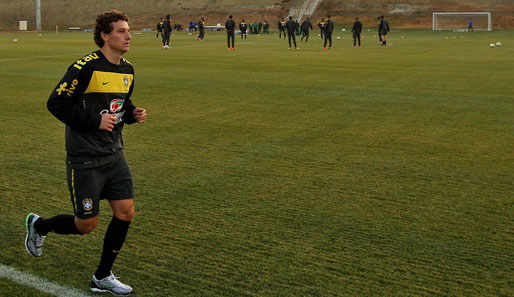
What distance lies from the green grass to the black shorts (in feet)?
2.07

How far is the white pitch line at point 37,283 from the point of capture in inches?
175

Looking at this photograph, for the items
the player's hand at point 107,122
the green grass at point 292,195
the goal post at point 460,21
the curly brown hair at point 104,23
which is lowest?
the green grass at point 292,195

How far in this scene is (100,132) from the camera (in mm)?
4387

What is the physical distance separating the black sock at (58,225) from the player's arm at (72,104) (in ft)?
2.49

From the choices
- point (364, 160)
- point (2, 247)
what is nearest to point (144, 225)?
point (2, 247)

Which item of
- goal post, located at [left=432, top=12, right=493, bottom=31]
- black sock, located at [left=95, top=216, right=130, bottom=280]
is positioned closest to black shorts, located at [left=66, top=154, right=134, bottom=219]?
black sock, located at [left=95, top=216, right=130, bottom=280]

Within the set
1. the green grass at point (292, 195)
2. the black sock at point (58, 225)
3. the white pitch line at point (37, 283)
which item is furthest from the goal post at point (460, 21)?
the white pitch line at point (37, 283)

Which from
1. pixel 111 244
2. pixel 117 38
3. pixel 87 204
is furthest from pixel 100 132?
pixel 111 244

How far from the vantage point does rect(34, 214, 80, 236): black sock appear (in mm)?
4609

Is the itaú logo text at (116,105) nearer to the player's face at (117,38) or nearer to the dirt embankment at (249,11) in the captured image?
the player's face at (117,38)

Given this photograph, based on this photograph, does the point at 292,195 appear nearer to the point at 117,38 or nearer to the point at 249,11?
the point at 117,38

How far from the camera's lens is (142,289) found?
455cm

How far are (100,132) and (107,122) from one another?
0.55 feet

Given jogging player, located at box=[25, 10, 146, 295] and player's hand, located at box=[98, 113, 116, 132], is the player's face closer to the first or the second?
jogging player, located at box=[25, 10, 146, 295]
